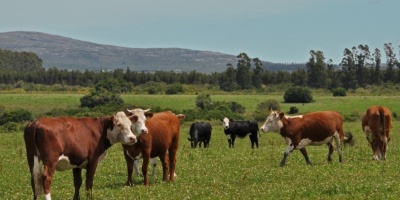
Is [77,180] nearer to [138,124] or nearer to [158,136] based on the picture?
[138,124]

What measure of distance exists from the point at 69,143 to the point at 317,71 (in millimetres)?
138637

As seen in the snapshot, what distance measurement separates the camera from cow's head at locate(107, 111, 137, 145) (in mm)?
16844

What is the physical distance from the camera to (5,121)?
7912cm

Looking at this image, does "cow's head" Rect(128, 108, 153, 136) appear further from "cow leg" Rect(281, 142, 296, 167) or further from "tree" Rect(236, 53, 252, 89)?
"tree" Rect(236, 53, 252, 89)

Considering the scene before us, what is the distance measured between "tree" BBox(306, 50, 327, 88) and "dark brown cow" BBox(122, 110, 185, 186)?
13210cm

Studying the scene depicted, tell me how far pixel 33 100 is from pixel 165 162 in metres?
91.1

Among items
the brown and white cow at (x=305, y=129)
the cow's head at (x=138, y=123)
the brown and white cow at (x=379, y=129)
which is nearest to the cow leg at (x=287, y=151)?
the brown and white cow at (x=305, y=129)

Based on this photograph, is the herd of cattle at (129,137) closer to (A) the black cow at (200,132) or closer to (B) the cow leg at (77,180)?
(B) the cow leg at (77,180)

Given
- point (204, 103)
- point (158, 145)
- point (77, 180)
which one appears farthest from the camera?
point (204, 103)

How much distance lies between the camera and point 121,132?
16.9m

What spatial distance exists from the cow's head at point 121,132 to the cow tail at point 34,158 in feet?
7.93

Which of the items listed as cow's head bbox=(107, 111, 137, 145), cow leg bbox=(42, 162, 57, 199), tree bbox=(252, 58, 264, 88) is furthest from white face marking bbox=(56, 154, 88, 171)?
tree bbox=(252, 58, 264, 88)

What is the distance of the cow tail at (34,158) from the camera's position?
1472 cm

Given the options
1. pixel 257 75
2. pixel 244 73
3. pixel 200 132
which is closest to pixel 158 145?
pixel 200 132
